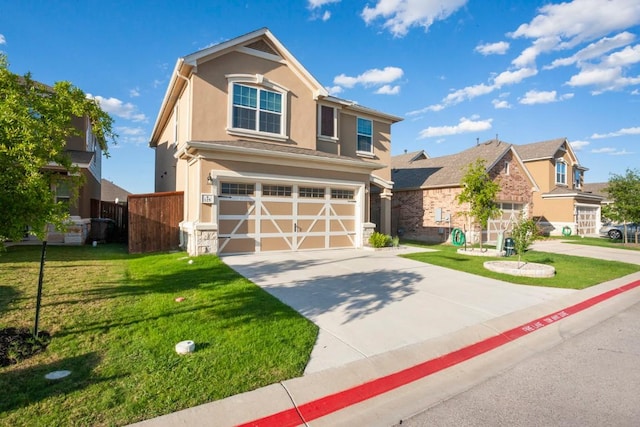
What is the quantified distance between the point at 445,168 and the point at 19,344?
70.9ft

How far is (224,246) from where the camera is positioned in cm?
1148

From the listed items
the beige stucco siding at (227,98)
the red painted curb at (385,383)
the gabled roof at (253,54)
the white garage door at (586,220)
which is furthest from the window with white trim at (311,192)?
the white garage door at (586,220)

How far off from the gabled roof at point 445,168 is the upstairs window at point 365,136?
5229mm

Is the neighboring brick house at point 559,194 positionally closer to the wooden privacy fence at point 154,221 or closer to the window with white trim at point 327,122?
the window with white trim at point 327,122

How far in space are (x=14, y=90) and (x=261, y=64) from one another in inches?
409

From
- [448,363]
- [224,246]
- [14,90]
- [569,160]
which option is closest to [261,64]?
[224,246]

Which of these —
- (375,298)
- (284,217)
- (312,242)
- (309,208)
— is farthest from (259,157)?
(375,298)

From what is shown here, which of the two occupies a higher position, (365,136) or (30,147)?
(365,136)

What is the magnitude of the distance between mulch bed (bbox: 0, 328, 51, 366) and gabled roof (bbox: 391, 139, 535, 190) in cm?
1864

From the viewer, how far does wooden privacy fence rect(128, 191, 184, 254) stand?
11969 millimetres

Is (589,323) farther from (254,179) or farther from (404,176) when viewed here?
(404,176)

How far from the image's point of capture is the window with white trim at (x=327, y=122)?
15.5 m

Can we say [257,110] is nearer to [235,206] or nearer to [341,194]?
[235,206]

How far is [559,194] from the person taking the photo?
27.0 metres
